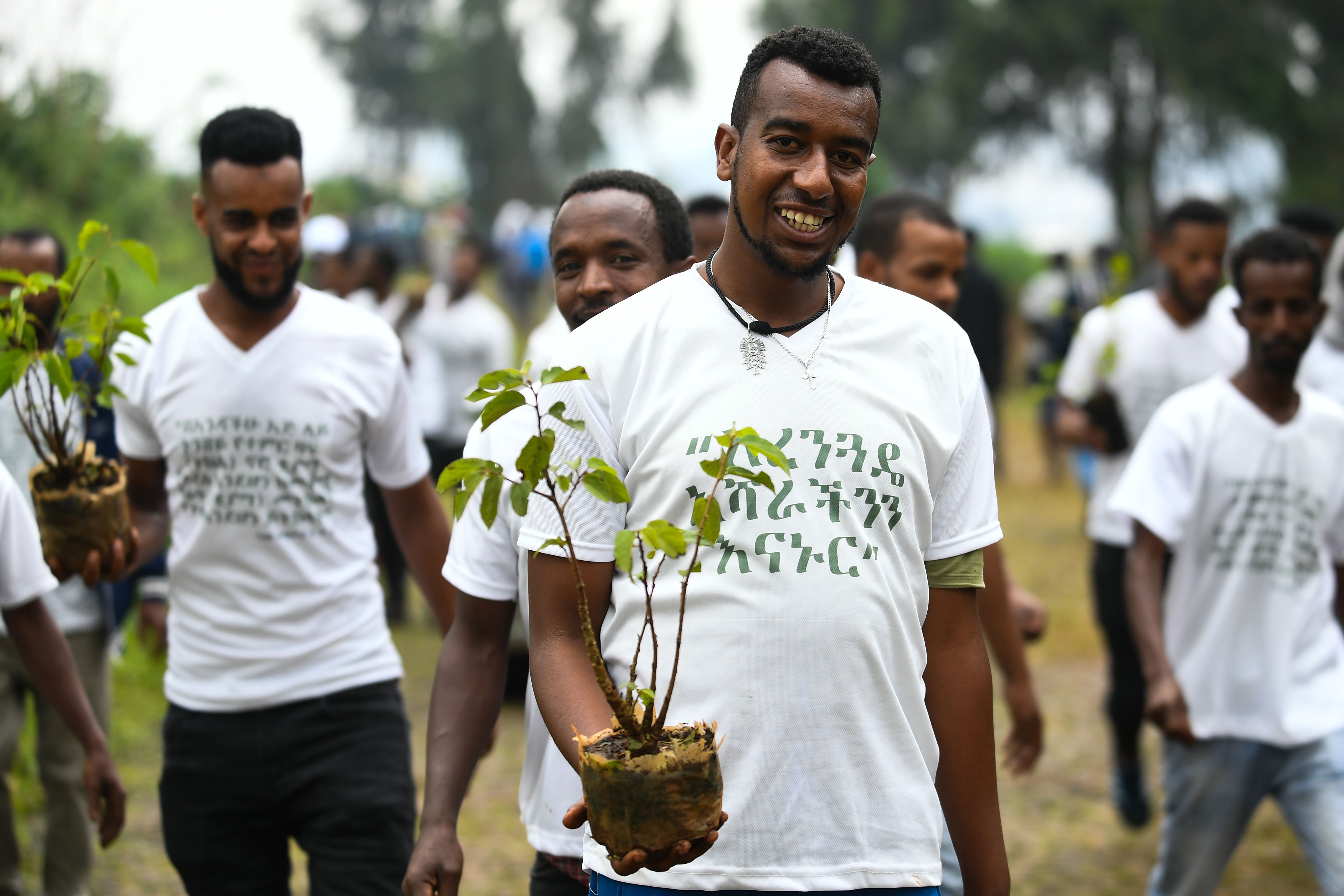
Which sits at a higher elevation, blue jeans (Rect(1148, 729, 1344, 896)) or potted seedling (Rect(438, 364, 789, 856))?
potted seedling (Rect(438, 364, 789, 856))

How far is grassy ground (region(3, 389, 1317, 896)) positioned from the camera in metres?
5.88

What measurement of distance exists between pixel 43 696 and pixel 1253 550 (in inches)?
152

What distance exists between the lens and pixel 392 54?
54.8 meters

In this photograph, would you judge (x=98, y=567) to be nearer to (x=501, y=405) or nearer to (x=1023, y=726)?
(x=501, y=405)

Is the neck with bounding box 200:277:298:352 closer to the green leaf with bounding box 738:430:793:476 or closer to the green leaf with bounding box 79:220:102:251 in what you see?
the green leaf with bounding box 79:220:102:251

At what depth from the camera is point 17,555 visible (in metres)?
3.80

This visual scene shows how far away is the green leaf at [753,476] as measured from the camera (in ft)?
7.12

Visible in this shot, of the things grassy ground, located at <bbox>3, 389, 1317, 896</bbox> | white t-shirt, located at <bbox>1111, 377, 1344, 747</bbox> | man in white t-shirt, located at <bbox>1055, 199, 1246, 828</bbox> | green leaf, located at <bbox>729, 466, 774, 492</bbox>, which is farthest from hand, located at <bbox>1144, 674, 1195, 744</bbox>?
green leaf, located at <bbox>729, 466, 774, 492</bbox>

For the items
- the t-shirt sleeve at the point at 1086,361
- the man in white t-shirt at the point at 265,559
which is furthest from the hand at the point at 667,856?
the t-shirt sleeve at the point at 1086,361

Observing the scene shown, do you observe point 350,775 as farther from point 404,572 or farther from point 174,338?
point 404,572

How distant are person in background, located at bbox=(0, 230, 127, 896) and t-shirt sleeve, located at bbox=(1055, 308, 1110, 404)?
418cm

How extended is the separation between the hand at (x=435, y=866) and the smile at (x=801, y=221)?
4.42ft

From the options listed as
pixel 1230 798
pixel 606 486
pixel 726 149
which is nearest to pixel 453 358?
pixel 1230 798

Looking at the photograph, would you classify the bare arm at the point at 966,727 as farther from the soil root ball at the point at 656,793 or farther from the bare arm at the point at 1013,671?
the bare arm at the point at 1013,671
